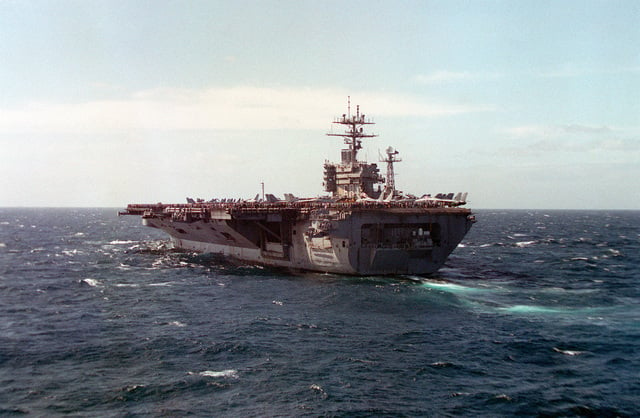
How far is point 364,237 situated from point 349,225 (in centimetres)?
133

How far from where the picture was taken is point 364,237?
3316 centimetres

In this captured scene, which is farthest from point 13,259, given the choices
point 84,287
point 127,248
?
point 84,287

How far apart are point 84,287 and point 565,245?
173ft

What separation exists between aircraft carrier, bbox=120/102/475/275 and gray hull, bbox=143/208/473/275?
0.19 feet

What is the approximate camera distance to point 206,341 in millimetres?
21906

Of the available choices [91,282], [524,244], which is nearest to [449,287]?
[91,282]

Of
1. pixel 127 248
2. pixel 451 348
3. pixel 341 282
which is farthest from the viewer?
pixel 127 248

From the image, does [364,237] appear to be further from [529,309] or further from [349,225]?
[529,309]

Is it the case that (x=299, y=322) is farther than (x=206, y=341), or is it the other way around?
(x=299, y=322)

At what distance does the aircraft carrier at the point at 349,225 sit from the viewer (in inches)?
1308

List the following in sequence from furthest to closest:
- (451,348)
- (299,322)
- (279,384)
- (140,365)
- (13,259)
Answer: (13,259) < (299,322) < (451,348) < (140,365) < (279,384)

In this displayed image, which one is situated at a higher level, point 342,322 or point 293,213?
point 293,213

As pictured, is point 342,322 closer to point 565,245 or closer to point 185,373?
point 185,373

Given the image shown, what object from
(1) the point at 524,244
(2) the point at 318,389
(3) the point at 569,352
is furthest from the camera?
(1) the point at 524,244
